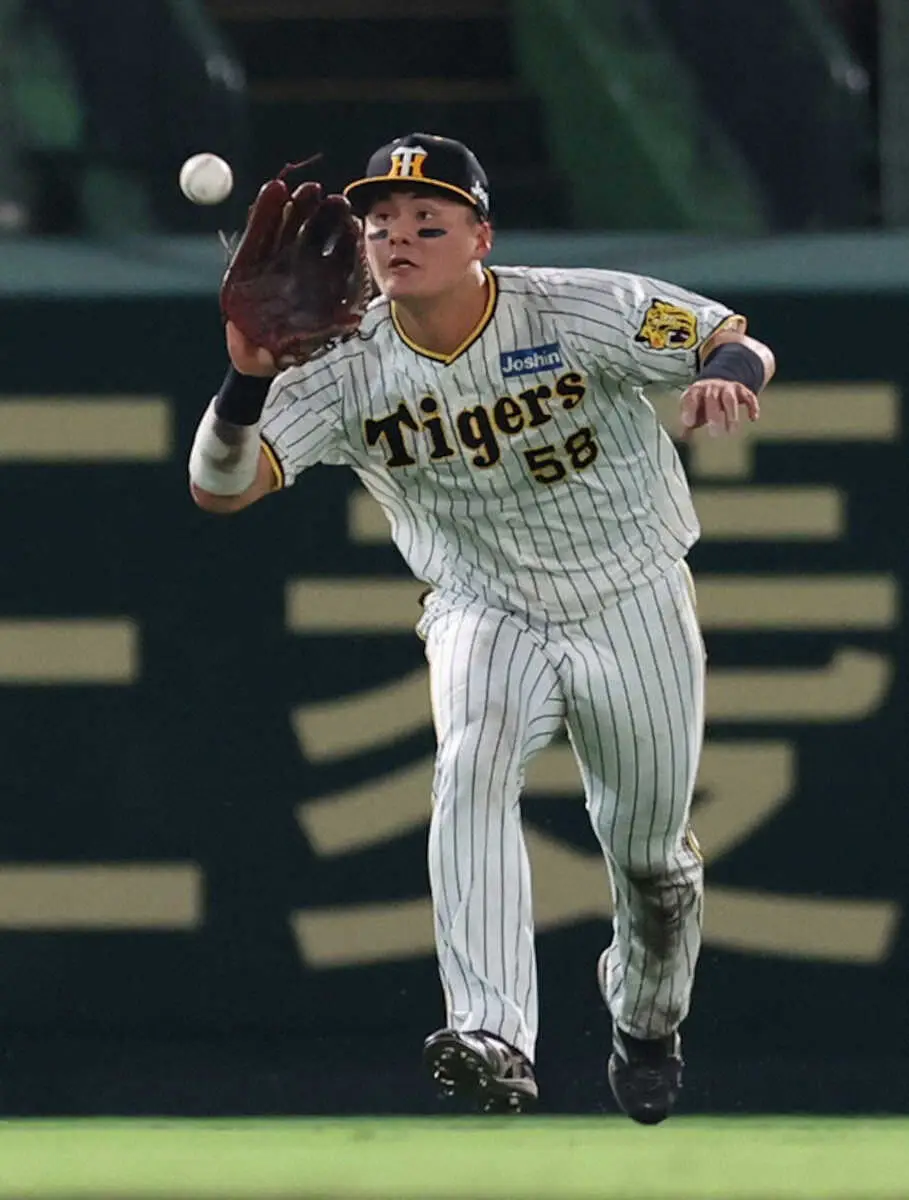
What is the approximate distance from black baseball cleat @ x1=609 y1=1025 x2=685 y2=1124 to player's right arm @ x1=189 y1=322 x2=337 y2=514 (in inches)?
55.0

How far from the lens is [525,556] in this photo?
5.81 metres

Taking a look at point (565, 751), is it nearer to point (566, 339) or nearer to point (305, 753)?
point (305, 753)

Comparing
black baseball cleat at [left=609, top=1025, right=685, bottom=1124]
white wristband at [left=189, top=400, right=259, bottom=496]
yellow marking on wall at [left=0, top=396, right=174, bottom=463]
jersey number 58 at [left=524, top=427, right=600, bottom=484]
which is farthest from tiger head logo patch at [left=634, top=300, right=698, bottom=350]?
yellow marking on wall at [left=0, top=396, right=174, bottom=463]

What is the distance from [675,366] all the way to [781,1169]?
2081mm

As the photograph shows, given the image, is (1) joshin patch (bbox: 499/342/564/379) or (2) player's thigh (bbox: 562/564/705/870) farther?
(2) player's thigh (bbox: 562/564/705/870)

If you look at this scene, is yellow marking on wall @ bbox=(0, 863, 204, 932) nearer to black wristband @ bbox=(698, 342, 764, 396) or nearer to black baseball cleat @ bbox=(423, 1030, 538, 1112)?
black baseball cleat @ bbox=(423, 1030, 538, 1112)

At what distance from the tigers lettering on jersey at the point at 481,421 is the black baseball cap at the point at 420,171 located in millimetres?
348

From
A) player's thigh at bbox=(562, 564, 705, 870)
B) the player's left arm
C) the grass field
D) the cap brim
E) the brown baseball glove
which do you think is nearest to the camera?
the player's left arm

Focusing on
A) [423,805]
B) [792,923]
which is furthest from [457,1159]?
[792,923]

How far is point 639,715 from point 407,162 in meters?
1.11

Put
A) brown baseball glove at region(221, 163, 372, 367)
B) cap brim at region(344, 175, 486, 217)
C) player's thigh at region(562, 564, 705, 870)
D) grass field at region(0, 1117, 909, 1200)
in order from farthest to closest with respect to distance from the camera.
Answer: grass field at region(0, 1117, 909, 1200)
player's thigh at region(562, 564, 705, 870)
cap brim at region(344, 175, 486, 217)
brown baseball glove at region(221, 163, 372, 367)

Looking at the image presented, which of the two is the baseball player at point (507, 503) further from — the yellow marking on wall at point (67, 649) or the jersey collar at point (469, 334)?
the yellow marking on wall at point (67, 649)

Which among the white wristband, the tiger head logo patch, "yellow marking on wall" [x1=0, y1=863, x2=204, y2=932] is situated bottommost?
"yellow marking on wall" [x1=0, y1=863, x2=204, y2=932]

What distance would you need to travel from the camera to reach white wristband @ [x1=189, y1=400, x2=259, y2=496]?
545cm
